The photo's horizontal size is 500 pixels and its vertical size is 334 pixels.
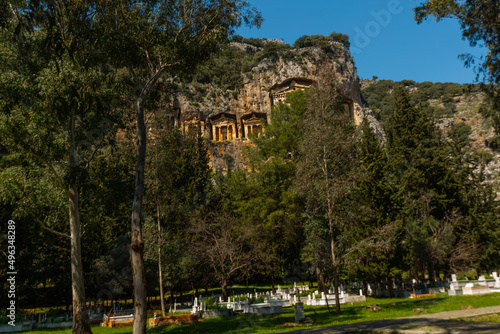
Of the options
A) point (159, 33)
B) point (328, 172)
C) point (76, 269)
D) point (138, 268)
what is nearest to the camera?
point (138, 268)

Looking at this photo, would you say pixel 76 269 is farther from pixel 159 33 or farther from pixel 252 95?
pixel 252 95

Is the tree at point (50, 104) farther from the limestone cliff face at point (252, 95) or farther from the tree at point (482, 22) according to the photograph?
the limestone cliff face at point (252, 95)

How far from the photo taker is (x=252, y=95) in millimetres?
78375

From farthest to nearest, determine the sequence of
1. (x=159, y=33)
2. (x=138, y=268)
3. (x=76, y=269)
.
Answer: (x=76, y=269) → (x=159, y=33) → (x=138, y=268)

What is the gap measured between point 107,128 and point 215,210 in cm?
2103

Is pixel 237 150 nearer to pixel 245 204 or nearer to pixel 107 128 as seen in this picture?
pixel 245 204

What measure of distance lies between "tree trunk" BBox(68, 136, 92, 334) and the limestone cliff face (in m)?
55.8

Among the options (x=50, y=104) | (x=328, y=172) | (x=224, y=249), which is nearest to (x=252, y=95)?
(x=224, y=249)

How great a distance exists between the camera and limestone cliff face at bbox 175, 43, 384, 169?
2936 inches

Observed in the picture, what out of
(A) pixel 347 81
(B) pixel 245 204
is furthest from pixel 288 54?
(B) pixel 245 204

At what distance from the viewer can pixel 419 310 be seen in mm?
14766

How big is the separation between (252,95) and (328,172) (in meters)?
60.2

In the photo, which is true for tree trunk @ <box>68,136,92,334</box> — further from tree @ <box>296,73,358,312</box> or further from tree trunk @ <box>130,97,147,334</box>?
tree @ <box>296,73,358,312</box>

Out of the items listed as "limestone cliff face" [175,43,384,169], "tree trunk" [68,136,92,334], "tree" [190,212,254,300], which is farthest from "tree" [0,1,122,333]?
"limestone cliff face" [175,43,384,169]
